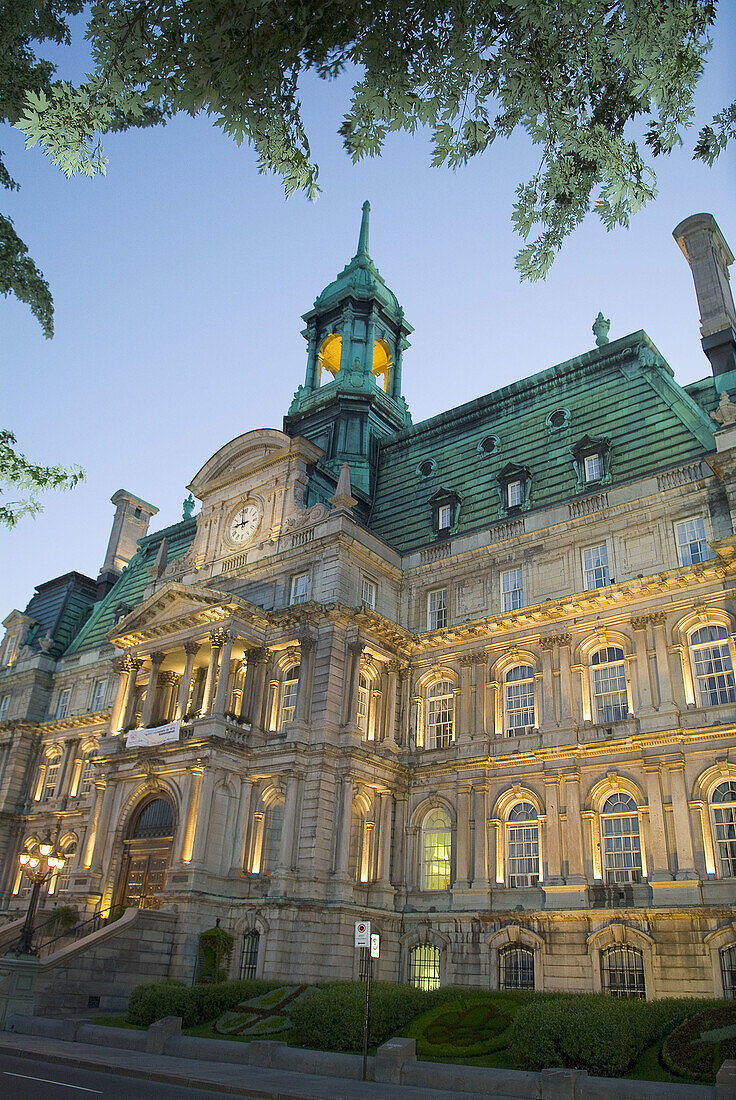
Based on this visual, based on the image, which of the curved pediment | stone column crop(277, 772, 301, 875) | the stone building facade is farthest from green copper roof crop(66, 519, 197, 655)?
stone column crop(277, 772, 301, 875)

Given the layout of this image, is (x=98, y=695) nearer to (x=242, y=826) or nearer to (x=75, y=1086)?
(x=242, y=826)

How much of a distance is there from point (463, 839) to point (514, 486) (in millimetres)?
15748

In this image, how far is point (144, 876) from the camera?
3494cm

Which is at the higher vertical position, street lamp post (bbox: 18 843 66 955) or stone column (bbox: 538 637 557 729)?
stone column (bbox: 538 637 557 729)

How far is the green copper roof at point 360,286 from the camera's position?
54.3 metres

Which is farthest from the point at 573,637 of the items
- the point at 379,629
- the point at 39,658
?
the point at 39,658

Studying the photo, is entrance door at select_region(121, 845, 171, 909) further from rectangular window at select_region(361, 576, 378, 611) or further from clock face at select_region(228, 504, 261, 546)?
clock face at select_region(228, 504, 261, 546)

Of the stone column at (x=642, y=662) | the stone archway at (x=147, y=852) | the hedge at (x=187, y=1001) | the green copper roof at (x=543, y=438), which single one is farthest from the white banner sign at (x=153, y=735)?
the stone column at (x=642, y=662)

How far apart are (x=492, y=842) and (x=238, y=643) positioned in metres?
13.5

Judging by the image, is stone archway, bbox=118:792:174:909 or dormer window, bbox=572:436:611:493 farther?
dormer window, bbox=572:436:611:493

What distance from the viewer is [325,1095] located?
49.2ft

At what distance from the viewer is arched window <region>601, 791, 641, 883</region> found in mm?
29094

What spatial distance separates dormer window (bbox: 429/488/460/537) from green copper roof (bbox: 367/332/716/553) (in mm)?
337

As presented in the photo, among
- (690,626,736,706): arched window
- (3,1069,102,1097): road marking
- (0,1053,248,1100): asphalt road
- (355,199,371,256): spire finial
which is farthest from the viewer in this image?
(355,199,371,256): spire finial
